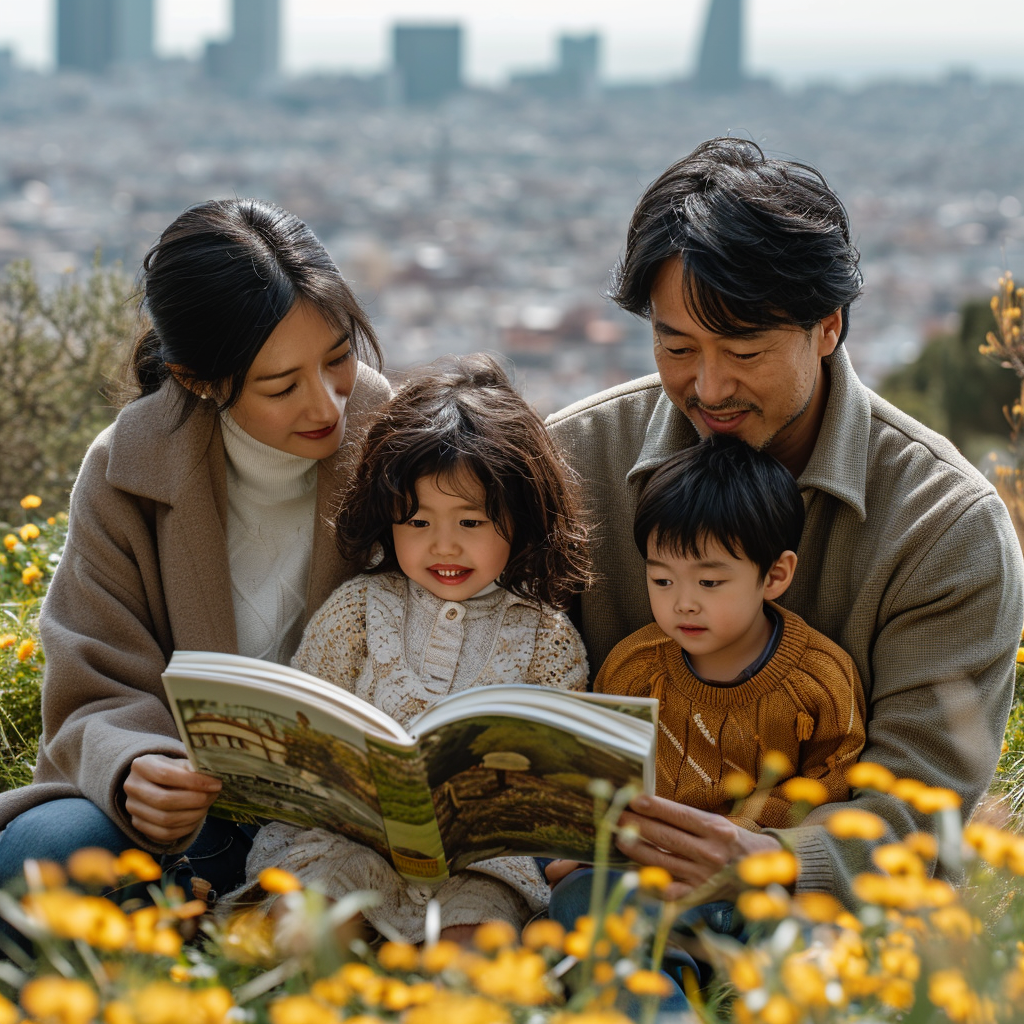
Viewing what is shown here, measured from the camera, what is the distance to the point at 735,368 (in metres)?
2.08

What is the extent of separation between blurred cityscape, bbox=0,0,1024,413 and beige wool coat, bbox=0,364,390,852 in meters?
23.7

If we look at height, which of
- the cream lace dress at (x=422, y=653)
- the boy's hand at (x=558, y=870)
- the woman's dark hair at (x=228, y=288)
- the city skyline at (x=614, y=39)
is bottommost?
the boy's hand at (x=558, y=870)

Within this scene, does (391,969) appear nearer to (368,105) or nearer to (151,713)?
(151,713)

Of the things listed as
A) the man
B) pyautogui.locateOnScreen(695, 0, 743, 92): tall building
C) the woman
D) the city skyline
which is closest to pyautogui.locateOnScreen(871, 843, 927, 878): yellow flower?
the man

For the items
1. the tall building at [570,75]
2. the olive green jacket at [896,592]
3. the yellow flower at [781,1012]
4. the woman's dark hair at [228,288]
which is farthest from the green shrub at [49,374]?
the tall building at [570,75]

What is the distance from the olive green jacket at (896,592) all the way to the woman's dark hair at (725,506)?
11 cm

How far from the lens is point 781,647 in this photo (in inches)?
81.4

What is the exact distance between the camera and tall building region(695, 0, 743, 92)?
5266 centimetres

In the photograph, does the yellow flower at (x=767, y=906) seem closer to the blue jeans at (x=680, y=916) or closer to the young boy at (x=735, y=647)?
the blue jeans at (x=680, y=916)

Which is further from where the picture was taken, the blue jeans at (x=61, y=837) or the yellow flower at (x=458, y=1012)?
the blue jeans at (x=61, y=837)

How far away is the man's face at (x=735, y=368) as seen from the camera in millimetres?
2074

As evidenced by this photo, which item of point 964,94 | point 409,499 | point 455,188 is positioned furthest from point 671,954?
point 964,94

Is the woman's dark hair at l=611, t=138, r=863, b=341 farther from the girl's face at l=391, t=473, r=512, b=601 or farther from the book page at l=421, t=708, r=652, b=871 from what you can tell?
the book page at l=421, t=708, r=652, b=871

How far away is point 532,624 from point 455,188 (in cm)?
4548
